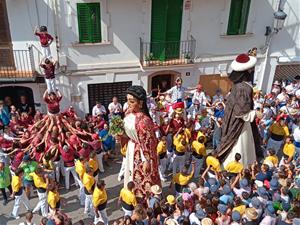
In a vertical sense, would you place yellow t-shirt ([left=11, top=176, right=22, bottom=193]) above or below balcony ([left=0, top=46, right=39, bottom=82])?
below

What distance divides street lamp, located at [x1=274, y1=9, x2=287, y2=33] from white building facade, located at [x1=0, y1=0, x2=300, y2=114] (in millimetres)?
380

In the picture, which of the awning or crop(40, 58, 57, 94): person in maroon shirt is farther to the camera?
the awning

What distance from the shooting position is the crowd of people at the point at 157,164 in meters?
8.62

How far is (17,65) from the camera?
1369cm

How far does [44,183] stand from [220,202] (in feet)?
14.2

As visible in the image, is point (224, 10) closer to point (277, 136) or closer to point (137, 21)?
point (137, 21)

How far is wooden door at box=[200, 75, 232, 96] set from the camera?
15.7 m

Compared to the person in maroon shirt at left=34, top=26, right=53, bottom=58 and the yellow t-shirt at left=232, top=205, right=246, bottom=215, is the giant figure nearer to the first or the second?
the yellow t-shirt at left=232, top=205, right=246, bottom=215

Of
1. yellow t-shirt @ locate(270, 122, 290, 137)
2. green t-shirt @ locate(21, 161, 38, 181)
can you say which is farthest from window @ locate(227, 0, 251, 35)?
green t-shirt @ locate(21, 161, 38, 181)

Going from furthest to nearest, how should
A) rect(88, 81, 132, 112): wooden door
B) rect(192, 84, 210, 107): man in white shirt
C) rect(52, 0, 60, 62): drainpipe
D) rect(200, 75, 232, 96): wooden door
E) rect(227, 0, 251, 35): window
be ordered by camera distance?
rect(200, 75, 232, 96): wooden door
rect(88, 81, 132, 112): wooden door
rect(227, 0, 251, 35): window
rect(192, 84, 210, 107): man in white shirt
rect(52, 0, 60, 62): drainpipe

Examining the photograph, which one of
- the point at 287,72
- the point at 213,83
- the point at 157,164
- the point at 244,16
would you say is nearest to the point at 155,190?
the point at 157,164

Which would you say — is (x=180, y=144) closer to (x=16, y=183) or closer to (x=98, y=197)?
(x=98, y=197)

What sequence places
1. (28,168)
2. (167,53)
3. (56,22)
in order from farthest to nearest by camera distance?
1. (167,53)
2. (56,22)
3. (28,168)

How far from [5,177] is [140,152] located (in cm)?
368
